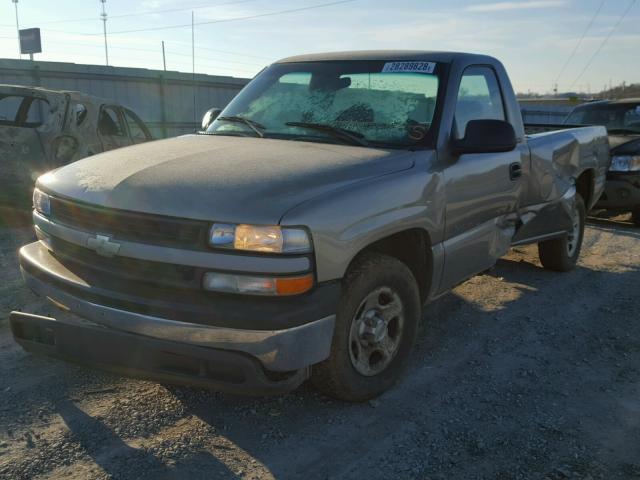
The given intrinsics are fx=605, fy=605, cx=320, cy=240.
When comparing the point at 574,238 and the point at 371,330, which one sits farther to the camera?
the point at 574,238

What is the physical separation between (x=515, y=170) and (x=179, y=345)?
299cm

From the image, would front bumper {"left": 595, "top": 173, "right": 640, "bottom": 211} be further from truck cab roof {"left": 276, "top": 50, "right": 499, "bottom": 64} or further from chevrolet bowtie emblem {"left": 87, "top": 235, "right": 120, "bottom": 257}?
chevrolet bowtie emblem {"left": 87, "top": 235, "right": 120, "bottom": 257}

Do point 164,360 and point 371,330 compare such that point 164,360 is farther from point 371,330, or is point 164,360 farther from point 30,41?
point 30,41

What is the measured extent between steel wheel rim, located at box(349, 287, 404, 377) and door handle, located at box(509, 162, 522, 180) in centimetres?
163

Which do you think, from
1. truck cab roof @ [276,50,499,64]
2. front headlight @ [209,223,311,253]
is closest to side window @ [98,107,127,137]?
truck cab roof @ [276,50,499,64]

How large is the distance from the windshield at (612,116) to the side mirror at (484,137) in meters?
6.95

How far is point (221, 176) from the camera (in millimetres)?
2963

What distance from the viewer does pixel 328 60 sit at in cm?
433

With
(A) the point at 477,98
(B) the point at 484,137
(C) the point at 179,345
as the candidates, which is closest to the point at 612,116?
(A) the point at 477,98

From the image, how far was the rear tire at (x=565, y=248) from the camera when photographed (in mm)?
6156

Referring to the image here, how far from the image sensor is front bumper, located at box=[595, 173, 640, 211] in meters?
8.57

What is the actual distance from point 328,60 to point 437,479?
114 inches

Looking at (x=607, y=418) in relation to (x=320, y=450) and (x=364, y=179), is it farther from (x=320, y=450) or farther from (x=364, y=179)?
(x=364, y=179)

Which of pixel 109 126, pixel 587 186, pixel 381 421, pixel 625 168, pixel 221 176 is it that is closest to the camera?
pixel 221 176
